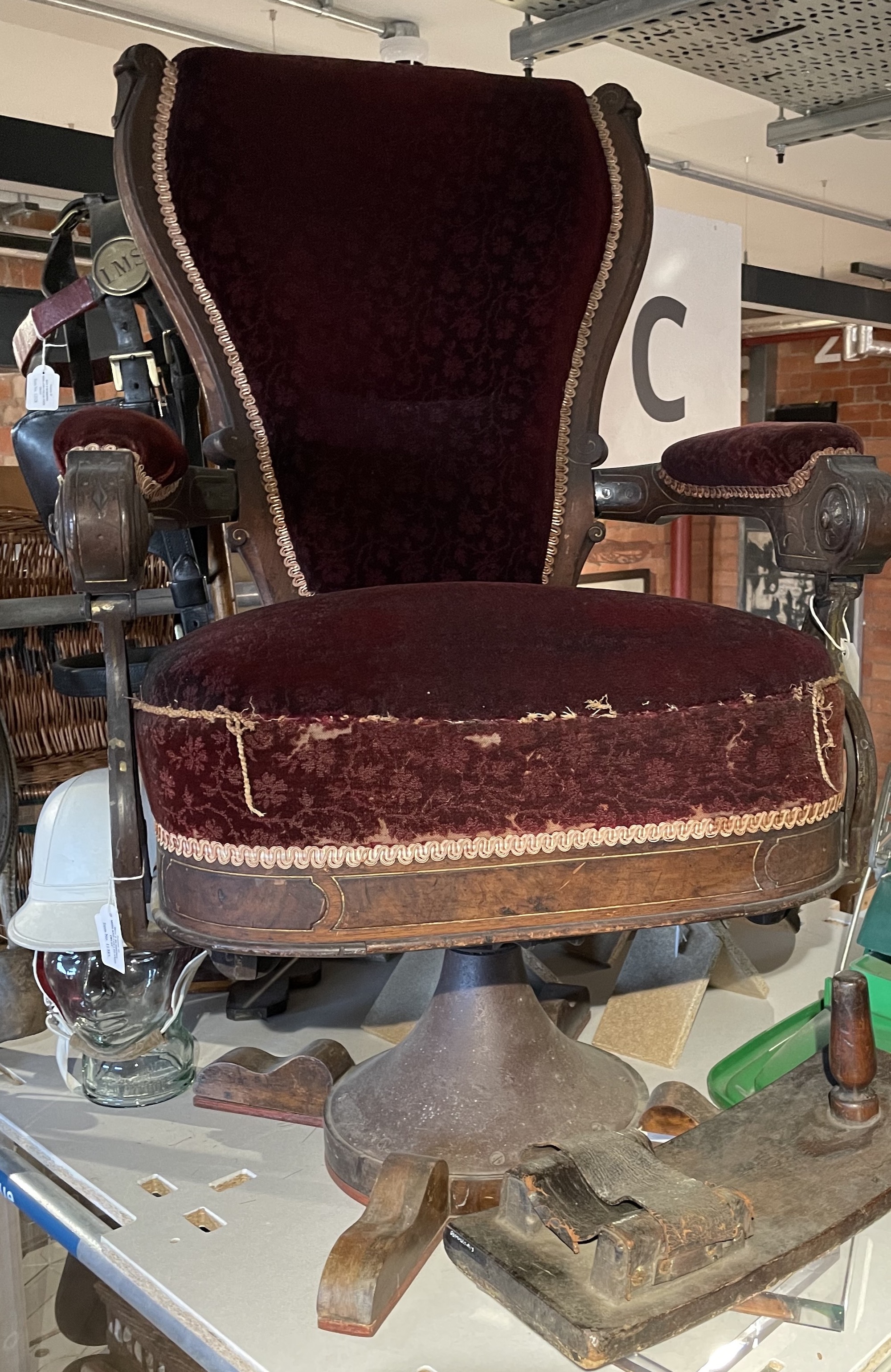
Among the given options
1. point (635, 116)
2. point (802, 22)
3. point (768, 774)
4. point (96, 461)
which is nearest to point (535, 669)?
point (768, 774)

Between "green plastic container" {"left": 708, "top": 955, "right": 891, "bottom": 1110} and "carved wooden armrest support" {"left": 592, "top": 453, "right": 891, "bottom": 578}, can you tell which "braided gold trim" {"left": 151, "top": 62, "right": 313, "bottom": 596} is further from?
"green plastic container" {"left": 708, "top": 955, "right": 891, "bottom": 1110}

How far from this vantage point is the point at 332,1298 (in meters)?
0.88

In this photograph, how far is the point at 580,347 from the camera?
1.38 meters

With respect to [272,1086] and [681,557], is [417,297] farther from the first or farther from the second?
[681,557]

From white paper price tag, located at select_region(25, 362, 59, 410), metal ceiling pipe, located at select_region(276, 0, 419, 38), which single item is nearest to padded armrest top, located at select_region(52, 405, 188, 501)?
white paper price tag, located at select_region(25, 362, 59, 410)

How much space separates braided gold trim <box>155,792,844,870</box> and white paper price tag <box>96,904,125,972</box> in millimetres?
236

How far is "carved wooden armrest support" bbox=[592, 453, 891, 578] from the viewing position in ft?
3.13

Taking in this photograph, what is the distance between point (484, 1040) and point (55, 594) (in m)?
1.06

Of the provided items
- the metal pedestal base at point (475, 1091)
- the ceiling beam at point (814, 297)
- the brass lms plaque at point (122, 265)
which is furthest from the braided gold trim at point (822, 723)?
the ceiling beam at point (814, 297)

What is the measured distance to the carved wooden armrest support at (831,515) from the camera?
954mm

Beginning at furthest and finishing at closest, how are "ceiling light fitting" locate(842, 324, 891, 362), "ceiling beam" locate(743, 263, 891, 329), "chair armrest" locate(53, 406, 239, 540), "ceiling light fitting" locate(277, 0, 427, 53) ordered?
"ceiling light fitting" locate(842, 324, 891, 362) < "ceiling beam" locate(743, 263, 891, 329) < "ceiling light fitting" locate(277, 0, 427, 53) < "chair armrest" locate(53, 406, 239, 540)

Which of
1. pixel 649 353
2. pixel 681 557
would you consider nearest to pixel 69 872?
pixel 649 353

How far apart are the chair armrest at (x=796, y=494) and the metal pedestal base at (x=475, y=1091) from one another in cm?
45

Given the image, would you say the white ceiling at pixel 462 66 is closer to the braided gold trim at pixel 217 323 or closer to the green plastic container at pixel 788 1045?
the braided gold trim at pixel 217 323
